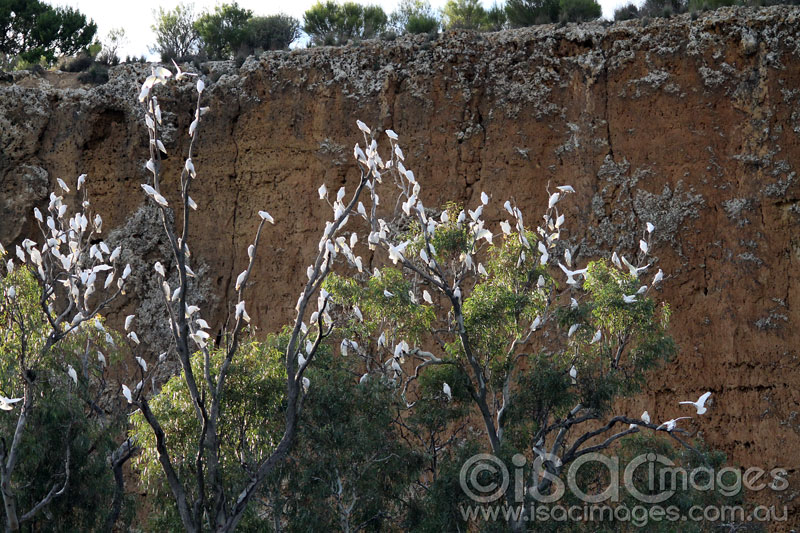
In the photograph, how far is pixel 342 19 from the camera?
26047 millimetres

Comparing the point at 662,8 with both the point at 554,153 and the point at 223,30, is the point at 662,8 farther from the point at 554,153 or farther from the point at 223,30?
the point at 223,30

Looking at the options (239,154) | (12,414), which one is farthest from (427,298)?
(239,154)

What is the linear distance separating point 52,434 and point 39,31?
15.7 meters

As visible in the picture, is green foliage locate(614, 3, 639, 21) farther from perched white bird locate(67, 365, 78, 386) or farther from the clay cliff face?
perched white bird locate(67, 365, 78, 386)

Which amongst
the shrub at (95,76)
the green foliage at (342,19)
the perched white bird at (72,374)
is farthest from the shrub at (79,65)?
the perched white bird at (72,374)

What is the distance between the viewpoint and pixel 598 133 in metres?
19.2

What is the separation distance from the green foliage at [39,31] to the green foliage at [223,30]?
2.77 meters

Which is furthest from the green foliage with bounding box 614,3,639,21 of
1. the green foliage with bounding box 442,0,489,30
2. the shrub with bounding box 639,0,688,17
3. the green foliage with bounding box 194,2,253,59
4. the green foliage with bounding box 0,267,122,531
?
the green foliage with bounding box 0,267,122,531

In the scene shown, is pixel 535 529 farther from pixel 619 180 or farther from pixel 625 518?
pixel 619 180

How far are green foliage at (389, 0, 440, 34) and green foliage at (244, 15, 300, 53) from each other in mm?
2157

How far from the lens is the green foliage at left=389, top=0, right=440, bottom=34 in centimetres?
2322

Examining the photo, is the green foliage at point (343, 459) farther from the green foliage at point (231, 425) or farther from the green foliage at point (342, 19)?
the green foliage at point (342, 19)

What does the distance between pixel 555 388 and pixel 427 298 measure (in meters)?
1.82

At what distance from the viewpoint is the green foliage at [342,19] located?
84.6 feet
